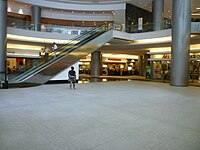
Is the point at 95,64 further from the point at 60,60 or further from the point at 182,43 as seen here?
the point at 182,43

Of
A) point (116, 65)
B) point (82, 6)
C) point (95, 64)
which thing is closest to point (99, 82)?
point (95, 64)

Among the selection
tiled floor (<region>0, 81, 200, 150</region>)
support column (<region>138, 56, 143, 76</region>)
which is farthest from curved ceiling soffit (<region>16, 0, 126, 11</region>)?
tiled floor (<region>0, 81, 200, 150</region>)

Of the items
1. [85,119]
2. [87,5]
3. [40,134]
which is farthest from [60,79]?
[87,5]

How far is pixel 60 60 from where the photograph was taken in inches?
571

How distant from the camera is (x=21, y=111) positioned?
19.8 feet

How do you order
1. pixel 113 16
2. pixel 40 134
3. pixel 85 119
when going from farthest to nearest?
pixel 113 16 < pixel 85 119 < pixel 40 134

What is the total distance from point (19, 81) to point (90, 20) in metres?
20.0

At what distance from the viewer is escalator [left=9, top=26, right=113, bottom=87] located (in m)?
13.0

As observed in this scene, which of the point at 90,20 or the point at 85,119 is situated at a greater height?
the point at 90,20

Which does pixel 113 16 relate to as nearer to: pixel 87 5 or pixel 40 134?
pixel 87 5

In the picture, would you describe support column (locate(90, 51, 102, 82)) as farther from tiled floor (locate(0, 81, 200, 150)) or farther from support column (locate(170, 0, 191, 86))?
tiled floor (locate(0, 81, 200, 150))

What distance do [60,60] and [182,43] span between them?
8.95m

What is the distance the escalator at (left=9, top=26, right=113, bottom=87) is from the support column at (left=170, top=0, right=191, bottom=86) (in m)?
6.04

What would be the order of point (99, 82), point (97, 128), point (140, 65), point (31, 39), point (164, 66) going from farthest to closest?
point (140, 65), point (164, 66), point (31, 39), point (99, 82), point (97, 128)
